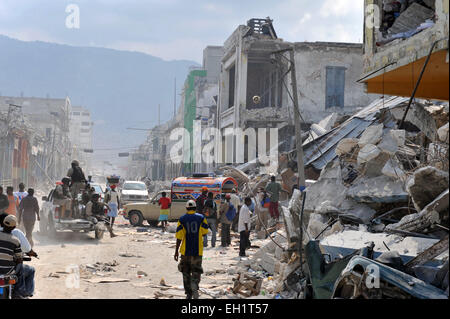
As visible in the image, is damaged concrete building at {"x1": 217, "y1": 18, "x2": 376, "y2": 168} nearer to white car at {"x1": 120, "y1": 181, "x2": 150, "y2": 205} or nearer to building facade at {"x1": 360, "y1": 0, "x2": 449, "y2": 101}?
white car at {"x1": 120, "y1": 181, "x2": 150, "y2": 205}

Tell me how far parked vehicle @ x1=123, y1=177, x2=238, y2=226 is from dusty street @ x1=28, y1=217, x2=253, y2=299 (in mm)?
3822

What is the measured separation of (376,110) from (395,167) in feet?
38.4

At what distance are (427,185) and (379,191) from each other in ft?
11.9

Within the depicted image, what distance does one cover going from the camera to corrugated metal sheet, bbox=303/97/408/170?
76.3 feet

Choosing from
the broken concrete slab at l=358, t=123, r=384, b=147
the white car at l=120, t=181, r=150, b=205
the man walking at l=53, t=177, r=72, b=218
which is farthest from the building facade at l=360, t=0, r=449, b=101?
the white car at l=120, t=181, r=150, b=205

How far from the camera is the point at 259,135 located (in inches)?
1383

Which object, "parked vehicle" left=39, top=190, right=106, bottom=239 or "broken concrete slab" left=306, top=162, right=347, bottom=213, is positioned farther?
"parked vehicle" left=39, top=190, right=106, bottom=239

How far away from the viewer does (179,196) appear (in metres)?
23.1

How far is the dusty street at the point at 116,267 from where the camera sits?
985cm

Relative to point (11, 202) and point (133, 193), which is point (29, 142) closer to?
point (133, 193)

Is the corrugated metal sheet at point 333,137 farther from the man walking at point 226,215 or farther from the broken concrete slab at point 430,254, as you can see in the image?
the broken concrete slab at point 430,254
